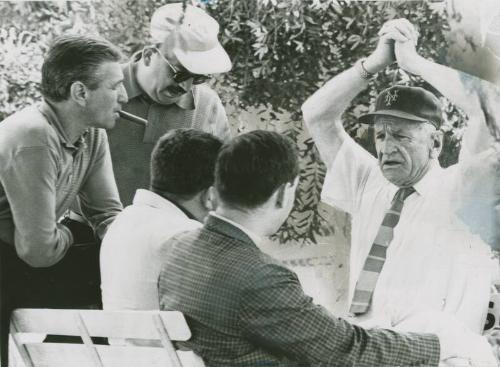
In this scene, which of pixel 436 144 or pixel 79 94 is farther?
pixel 79 94

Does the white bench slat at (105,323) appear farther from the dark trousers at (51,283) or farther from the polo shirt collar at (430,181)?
the polo shirt collar at (430,181)

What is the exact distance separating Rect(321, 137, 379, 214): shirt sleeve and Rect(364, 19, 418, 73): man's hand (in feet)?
1.00

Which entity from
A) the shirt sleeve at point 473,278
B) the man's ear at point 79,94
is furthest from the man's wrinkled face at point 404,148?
the man's ear at point 79,94

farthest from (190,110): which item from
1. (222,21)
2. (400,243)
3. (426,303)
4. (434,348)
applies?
(434,348)

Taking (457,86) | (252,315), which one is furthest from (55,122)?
(457,86)

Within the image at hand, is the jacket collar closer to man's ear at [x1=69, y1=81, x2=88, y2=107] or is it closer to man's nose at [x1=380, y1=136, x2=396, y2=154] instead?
man's nose at [x1=380, y1=136, x2=396, y2=154]

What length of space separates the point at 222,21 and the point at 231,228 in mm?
1206

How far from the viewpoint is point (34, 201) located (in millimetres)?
3184

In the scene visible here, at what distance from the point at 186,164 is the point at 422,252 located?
0.95 m

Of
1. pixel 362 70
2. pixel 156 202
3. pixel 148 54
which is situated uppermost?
pixel 362 70

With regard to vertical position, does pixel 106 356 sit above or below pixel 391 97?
below

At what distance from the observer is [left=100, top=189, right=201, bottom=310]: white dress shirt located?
2816 mm

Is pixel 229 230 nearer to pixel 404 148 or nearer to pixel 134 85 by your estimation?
pixel 404 148

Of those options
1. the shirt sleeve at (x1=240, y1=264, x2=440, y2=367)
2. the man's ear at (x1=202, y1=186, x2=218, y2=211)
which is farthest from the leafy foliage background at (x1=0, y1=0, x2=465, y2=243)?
the shirt sleeve at (x1=240, y1=264, x2=440, y2=367)
